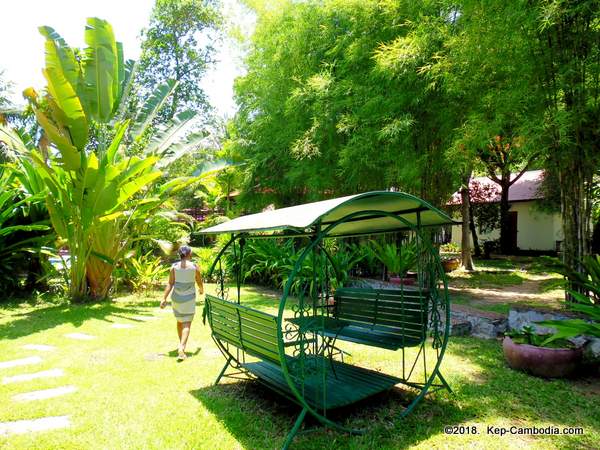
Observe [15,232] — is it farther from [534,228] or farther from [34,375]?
[534,228]

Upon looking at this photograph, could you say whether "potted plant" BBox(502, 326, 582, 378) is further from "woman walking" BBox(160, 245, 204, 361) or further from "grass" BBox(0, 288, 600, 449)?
"woman walking" BBox(160, 245, 204, 361)

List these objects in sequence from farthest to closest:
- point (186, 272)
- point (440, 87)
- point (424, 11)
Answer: point (424, 11), point (440, 87), point (186, 272)

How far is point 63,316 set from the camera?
7.60m

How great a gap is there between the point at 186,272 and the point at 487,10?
5276 mm

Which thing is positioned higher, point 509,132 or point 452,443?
point 509,132

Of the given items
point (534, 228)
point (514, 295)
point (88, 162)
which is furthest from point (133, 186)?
point (534, 228)

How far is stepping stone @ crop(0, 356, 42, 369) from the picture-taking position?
499cm

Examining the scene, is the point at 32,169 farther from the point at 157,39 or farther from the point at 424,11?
the point at 157,39

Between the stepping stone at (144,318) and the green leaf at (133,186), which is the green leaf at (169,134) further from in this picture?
the stepping stone at (144,318)

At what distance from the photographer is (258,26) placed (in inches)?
475

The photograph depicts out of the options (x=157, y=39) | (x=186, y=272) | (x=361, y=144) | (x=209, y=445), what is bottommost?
(x=209, y=445)

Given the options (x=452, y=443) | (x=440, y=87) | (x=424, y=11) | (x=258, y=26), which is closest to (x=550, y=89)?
(x=440, y=87)

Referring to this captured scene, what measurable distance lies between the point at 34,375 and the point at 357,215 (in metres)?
3.98

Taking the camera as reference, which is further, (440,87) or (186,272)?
(440,87)
